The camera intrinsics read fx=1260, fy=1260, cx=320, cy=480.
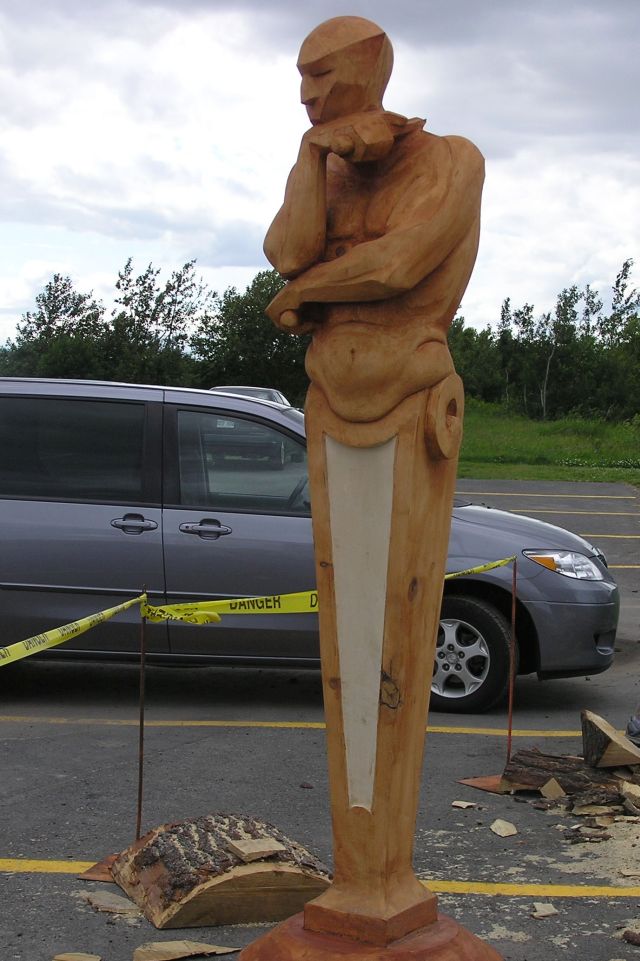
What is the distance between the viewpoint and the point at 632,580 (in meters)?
12.1

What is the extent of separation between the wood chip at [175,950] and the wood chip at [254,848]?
1.05ft

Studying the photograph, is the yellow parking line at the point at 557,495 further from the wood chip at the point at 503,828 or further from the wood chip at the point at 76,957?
the wood chip at the point at 76,957

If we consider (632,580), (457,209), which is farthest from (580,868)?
(632,580)

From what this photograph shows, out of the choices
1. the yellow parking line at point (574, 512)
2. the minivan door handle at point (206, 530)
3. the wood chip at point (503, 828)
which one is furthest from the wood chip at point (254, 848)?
the yellow parking line at point (574, 512)

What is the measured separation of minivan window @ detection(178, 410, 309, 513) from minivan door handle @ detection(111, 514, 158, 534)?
0.74ft

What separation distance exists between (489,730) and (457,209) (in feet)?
13.7

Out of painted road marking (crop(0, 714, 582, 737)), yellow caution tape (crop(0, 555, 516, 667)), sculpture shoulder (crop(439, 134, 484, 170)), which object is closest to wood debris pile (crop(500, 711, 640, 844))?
painted road marking (crop(0, 714, 582, 737))

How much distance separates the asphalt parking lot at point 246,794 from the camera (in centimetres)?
428

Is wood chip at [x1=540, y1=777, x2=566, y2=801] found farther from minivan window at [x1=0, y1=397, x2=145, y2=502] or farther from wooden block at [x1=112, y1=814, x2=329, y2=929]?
minivan window at [x1=0, y1=397, x2=145, y2=502]

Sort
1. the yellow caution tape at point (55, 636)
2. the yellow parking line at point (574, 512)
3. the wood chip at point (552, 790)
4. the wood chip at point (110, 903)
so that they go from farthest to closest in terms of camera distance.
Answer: the yellow parking line at point (574, 512) < the wood chip at point (552, 790) < the yellow caution tape at point (55, 636) < the wood chip at point (110, 903)

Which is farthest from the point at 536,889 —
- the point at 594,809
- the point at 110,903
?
the point at 110,903

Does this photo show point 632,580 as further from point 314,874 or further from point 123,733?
point 314,874

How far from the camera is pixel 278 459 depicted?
7109 millimetres

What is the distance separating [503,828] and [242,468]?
2.68 meters
